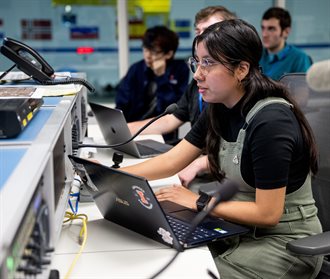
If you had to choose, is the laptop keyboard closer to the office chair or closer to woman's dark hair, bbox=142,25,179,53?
the office chair

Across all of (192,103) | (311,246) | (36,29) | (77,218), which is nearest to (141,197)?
(77,218)

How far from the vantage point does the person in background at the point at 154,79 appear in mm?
3029

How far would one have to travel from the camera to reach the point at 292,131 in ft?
4.48

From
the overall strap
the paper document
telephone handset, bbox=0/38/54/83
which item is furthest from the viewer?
telephone handset, bbox=0/38/54/83

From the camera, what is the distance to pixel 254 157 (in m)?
1.36

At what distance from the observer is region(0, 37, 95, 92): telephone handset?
162 centimetres

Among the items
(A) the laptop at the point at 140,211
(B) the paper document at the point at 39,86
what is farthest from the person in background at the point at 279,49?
(A) the laptop at the point at 140,211

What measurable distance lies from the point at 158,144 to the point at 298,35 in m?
2.26

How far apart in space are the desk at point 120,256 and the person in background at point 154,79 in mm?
1814

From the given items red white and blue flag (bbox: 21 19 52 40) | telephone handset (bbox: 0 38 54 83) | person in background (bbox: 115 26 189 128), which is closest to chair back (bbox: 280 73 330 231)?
telephone handset (bbox: 0 38 54 83)

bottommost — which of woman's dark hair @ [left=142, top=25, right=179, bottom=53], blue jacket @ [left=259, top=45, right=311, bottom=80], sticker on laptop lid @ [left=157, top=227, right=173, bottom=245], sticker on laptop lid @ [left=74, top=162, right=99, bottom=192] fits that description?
sticker on laptop lid @ [left=157, top=227, right=173, bottom=245]

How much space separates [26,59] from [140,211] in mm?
785

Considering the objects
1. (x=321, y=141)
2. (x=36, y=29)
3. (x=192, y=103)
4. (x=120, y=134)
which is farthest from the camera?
(x=36, y=29)

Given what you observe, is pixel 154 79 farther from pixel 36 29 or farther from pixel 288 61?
pixel 36 29
